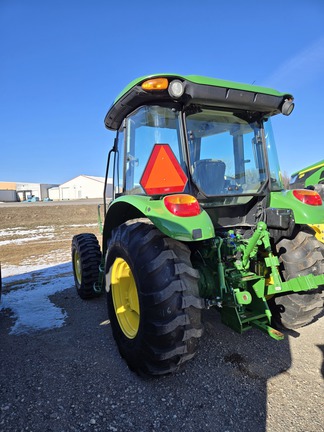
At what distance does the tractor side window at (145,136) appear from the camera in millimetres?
2504

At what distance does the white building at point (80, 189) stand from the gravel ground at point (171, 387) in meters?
55.0

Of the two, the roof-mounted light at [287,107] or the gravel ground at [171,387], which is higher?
the roof-mounted light at [287,107]

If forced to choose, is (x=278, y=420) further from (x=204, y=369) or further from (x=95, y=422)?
(x=95, y=422)

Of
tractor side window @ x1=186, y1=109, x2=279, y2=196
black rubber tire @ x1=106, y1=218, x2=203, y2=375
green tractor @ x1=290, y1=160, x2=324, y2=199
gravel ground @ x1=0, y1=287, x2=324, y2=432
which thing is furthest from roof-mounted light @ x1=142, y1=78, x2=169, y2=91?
green tractor @ x1=290, y1=160, x2=324, y2=199

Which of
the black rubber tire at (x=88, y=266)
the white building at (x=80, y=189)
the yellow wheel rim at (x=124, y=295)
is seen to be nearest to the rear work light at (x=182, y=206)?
the yellow wheel rim at (x=124, y=295)

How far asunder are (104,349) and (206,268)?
4.23 feet

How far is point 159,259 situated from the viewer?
2.05 metres

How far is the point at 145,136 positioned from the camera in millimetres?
2686

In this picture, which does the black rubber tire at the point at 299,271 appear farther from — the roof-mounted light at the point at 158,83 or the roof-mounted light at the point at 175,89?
the roof-mounted light at the point at 158,83

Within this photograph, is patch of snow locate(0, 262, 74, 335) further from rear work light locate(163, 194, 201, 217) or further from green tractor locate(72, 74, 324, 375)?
rear work light locate(163, 194, 201, 217)

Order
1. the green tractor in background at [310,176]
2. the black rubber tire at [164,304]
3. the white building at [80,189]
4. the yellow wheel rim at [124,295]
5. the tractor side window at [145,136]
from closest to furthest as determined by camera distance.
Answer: the black rubber tire at [164,304] < the tractor side window at [145,136] < the yellow wheel rim at [124,295] < the green tractor in background at [310,176] < the white building at [80,189]

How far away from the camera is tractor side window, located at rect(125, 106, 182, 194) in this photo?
250 centimetres

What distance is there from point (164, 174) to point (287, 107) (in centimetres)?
141

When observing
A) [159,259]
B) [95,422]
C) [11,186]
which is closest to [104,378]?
[95,422]
